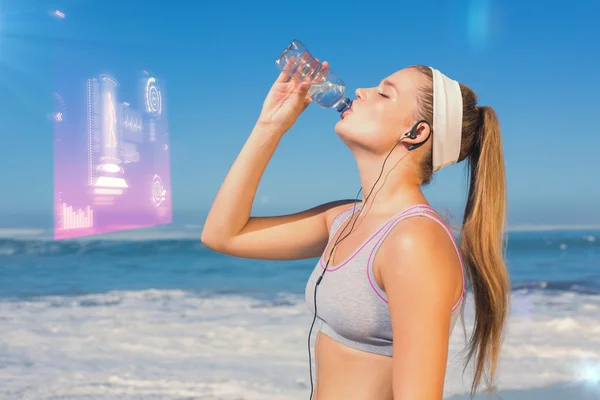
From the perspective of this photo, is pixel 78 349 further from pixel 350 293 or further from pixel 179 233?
pixel 179 233

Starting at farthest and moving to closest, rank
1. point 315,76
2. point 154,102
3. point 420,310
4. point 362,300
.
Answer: point 154,102
point 315,76
point 362,300
point 420,310

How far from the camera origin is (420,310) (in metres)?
1.11

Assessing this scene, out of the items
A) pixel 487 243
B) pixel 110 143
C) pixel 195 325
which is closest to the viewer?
pixel 487 243

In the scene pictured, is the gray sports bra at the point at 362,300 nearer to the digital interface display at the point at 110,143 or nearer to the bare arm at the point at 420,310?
the bare arm at the point at 420,310

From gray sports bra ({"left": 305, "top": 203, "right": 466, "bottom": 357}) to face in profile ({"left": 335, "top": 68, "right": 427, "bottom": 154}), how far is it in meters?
0.19

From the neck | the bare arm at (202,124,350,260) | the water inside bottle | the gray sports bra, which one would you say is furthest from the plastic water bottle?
the gray sports bra

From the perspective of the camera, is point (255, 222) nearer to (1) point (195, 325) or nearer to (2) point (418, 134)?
(2) point (418, 134)

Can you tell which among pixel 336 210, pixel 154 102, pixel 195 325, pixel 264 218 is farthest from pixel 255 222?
pixel 154 102

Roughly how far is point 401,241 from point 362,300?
0.51 ft

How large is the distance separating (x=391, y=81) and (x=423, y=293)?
0.53m

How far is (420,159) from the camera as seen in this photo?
1433 millimetres

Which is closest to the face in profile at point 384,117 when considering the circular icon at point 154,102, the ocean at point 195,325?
the ocean at point 195,325

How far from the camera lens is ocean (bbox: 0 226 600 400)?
455 centimetres

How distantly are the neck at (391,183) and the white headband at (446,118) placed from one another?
2.7 inches
